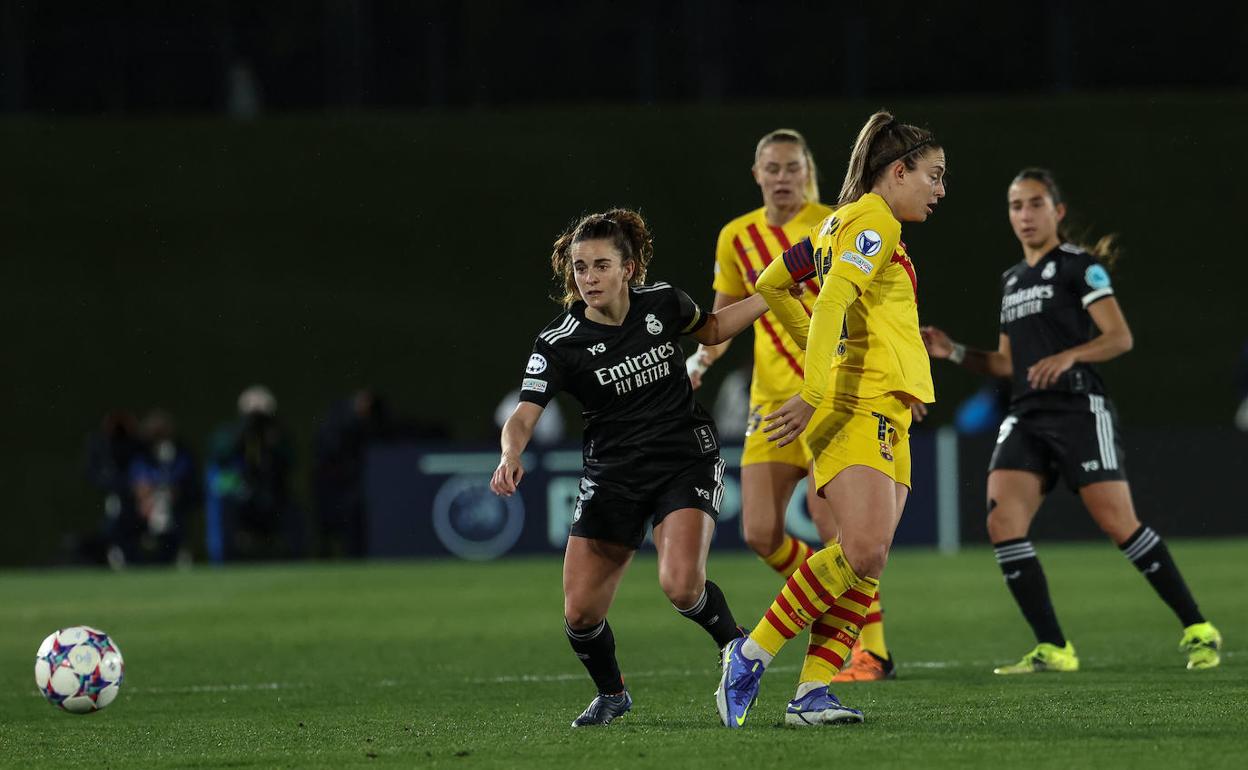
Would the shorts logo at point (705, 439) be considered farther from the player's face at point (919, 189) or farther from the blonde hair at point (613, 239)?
the player's face at point (919, 189)

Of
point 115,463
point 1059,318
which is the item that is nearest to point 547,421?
point 115,463

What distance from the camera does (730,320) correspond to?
6328mm

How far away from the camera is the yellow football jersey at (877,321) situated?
5.64 meters

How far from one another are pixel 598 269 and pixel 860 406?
39.5 inches

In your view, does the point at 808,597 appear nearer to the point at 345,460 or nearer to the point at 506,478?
the point at 506,478

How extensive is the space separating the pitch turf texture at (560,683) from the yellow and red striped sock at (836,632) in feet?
0.70

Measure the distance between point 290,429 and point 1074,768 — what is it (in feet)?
58.6

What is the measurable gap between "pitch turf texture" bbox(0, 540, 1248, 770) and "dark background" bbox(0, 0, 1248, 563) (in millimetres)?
7446

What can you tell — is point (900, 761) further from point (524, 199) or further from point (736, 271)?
point (524, 199)

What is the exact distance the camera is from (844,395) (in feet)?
18.8

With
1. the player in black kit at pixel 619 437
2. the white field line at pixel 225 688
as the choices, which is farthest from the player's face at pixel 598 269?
the white field line at pixel 225 688

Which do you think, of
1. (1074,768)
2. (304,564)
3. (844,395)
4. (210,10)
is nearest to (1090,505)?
(844,395)

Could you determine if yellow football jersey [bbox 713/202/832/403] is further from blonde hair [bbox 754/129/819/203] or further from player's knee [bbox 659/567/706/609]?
player's knee [bbox 659/567/706/609]

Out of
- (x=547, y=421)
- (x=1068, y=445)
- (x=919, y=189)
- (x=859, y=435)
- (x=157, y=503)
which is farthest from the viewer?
(x=547, y=421)
